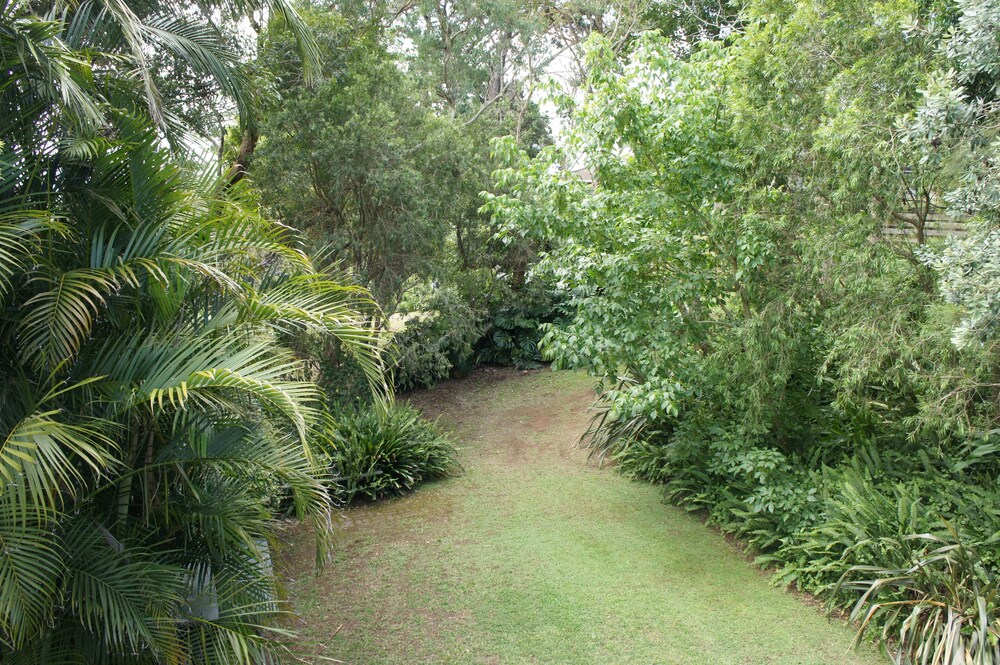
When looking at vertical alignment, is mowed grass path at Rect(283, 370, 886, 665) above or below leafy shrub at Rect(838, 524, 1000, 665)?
below

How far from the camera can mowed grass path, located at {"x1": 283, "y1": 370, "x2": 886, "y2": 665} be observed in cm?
536

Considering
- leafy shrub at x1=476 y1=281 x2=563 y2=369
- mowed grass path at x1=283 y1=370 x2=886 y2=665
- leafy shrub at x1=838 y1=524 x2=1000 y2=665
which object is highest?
leafy shrub at x1=476 y1=281 x2=563 y2=369

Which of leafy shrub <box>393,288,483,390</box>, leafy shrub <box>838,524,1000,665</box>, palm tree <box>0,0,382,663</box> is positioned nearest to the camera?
palm tree <box>0,0,382,663</box>

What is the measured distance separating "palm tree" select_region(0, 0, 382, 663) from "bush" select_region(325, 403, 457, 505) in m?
3.87

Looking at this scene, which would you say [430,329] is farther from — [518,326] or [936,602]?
[936,602]

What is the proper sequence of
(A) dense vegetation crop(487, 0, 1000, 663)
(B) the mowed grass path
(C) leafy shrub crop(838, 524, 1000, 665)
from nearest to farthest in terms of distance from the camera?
(C) leafy shrub crop(838, 524, 1000, 665)
(A) dense vegetation crop(487, 0, 1000, 663)
(B) the mowed grass path

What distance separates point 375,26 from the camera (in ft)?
35.2

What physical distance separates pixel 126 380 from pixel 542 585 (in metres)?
3.99

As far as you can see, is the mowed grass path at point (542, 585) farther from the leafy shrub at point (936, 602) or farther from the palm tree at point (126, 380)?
the palm tree at point (126, 380)

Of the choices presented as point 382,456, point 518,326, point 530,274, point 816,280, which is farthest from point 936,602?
point 518,326

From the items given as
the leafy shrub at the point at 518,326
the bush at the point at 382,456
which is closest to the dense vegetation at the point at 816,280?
the bush at the point at 382,456

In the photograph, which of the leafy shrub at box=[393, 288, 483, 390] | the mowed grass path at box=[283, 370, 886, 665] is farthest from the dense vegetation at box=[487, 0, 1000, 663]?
the leafy shrub at box=[393, 288, 483, 390]

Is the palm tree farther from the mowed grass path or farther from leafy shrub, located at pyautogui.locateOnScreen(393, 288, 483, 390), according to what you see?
leafy shrub, located at pyautogui.locateOnScreen(393, 288, 483, 390)

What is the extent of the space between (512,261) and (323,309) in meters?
10.1
